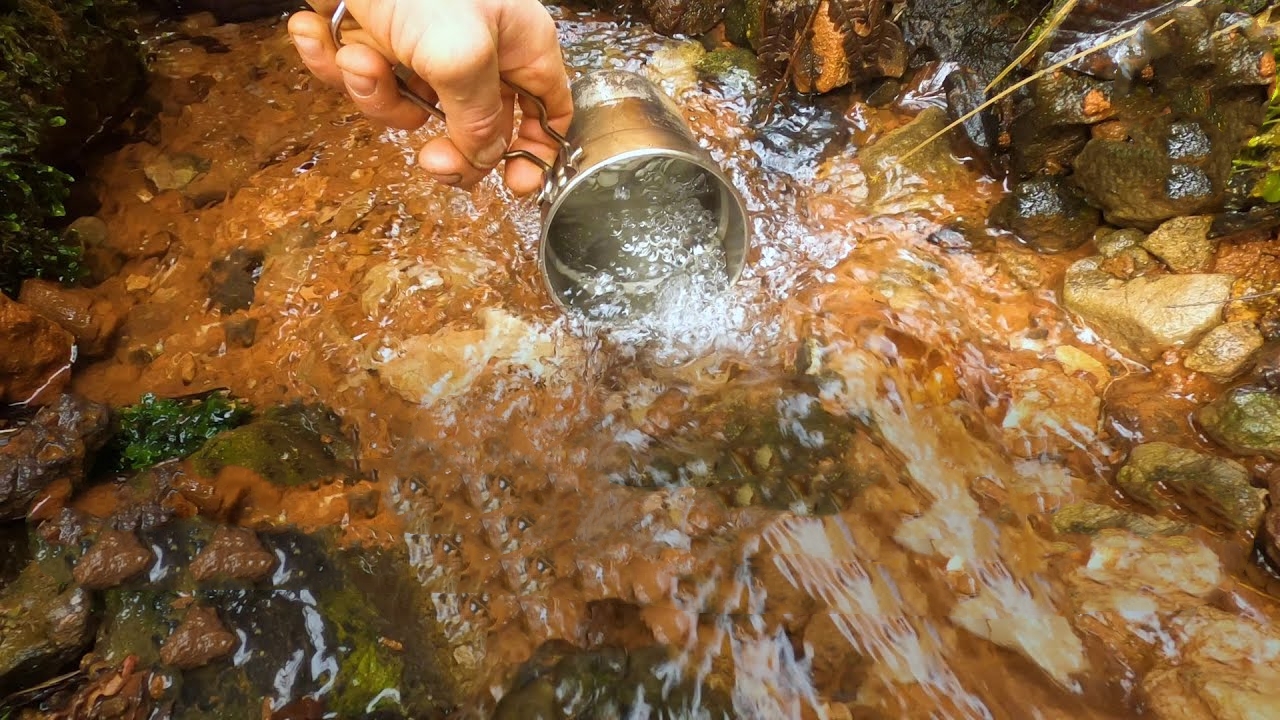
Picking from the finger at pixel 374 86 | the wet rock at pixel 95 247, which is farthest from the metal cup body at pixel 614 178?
the wet rock at pixel 95 247

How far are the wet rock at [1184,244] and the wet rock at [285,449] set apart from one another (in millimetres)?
3120

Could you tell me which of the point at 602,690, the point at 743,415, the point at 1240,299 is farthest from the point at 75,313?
the point at 1240,299

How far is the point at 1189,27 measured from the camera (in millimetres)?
2410

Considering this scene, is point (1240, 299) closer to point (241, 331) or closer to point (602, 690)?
point (602, 690)

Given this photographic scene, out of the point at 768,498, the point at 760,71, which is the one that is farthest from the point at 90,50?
the point at 768,498

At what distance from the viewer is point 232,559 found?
2.14 m

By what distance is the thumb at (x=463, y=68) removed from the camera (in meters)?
1.53

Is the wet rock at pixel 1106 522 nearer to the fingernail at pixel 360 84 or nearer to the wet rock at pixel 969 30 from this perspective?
the wet rock at pixel 969 30

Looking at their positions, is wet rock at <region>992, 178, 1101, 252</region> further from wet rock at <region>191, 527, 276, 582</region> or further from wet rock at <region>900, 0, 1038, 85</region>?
wet rock at <region>191, 527, 276, 582</region>

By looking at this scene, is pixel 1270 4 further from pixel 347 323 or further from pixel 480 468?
pixel 347 323

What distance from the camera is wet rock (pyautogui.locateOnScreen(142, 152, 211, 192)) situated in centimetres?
349

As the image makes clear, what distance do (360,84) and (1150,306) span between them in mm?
2734

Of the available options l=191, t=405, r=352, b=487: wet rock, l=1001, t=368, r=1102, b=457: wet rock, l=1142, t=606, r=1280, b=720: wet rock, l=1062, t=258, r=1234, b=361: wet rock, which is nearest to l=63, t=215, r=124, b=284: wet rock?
l=191, t=405, r=352, b=487: wet rock

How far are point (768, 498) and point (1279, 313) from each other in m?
1.79
